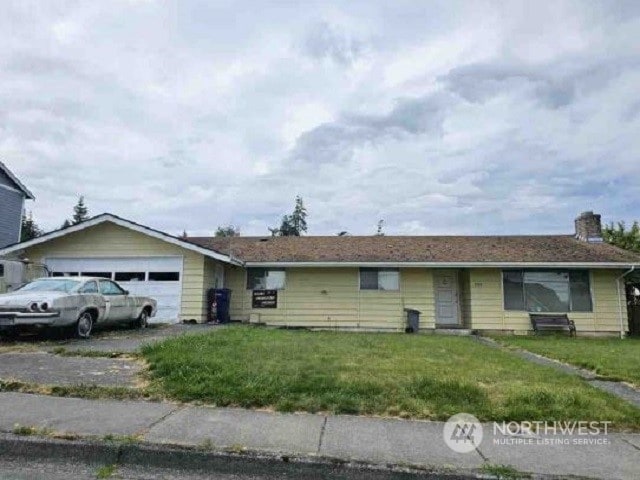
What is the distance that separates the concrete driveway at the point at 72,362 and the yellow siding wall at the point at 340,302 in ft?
24.8

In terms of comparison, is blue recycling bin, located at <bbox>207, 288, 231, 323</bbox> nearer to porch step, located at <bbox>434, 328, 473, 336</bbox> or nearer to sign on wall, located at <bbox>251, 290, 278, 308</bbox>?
sign on wall, located at <bbox>251, 290, 278, 308</bbox>

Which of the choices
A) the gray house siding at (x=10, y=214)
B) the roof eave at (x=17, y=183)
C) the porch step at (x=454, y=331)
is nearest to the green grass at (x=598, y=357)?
the porch step at (x=454, y=331)

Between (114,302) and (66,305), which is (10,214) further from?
(66,305)

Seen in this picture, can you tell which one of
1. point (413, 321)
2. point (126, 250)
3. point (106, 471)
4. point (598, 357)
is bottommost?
point (106, 471)

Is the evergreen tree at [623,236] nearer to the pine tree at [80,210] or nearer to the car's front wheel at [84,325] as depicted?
the car's front wheel at [84,325]

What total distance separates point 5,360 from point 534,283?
53.4 ft

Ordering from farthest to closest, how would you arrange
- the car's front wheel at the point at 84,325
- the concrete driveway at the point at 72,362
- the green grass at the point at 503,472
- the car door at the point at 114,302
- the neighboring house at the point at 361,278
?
1. the neighboring house at the point at 361,278
2. the car door at the point at 114,302
3. the car's front wheel at the point at 84,325
4. the concrete driveway at the point at 72,362
5. the green grass at the point at 503,472

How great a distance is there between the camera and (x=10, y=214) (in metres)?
21.5

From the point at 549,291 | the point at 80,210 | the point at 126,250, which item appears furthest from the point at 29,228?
the point at 549,291

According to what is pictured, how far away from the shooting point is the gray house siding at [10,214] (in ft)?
68.6

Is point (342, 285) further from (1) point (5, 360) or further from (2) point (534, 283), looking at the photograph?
(1) point (5, 360)

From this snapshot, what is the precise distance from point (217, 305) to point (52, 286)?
6314 mm

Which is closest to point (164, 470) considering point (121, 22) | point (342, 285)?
point (121, 22)

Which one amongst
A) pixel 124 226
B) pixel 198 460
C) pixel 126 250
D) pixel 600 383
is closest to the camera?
pixel 198 460
